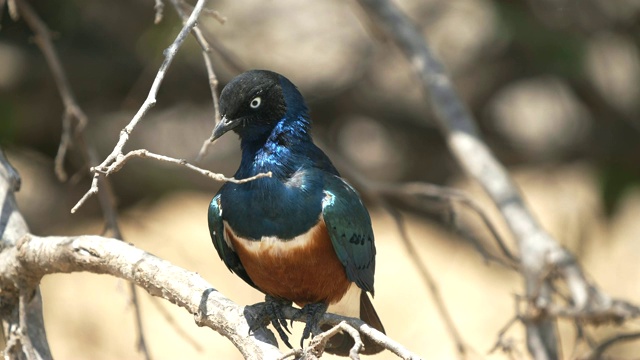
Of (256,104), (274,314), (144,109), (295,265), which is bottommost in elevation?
(144,109)

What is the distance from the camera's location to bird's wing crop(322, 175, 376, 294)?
3869 mm

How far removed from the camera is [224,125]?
148 inches

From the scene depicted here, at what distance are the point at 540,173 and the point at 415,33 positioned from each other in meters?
2.42

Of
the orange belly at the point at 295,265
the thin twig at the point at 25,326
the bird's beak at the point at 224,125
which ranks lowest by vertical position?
the thin twig at the point at 25,326

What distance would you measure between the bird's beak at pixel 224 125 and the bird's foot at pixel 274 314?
0.68 meters

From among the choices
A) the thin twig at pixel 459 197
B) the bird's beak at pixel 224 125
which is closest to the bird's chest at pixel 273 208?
the bird's beak at pixel 224 125

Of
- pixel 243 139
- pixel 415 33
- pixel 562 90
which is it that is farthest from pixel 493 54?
pixel 243 139

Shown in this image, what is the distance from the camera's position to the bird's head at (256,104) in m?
3.79

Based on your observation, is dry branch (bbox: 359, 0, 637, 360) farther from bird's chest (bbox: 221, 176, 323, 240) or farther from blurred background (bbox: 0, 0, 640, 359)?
bird's chest (bbox: 221, 176, 323, 240)

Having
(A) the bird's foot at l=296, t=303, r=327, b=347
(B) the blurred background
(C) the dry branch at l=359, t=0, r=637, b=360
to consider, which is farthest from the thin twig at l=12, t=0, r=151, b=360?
(C) the dry branch at l=359, t=0, r=637, b=360

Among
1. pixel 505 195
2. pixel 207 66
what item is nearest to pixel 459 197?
pixel 505 195

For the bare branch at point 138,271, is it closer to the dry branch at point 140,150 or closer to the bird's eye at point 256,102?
the dry branch at point 140,150

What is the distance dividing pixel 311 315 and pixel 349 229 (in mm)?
391

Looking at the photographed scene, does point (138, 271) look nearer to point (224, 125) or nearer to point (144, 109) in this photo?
point (224, 125)
